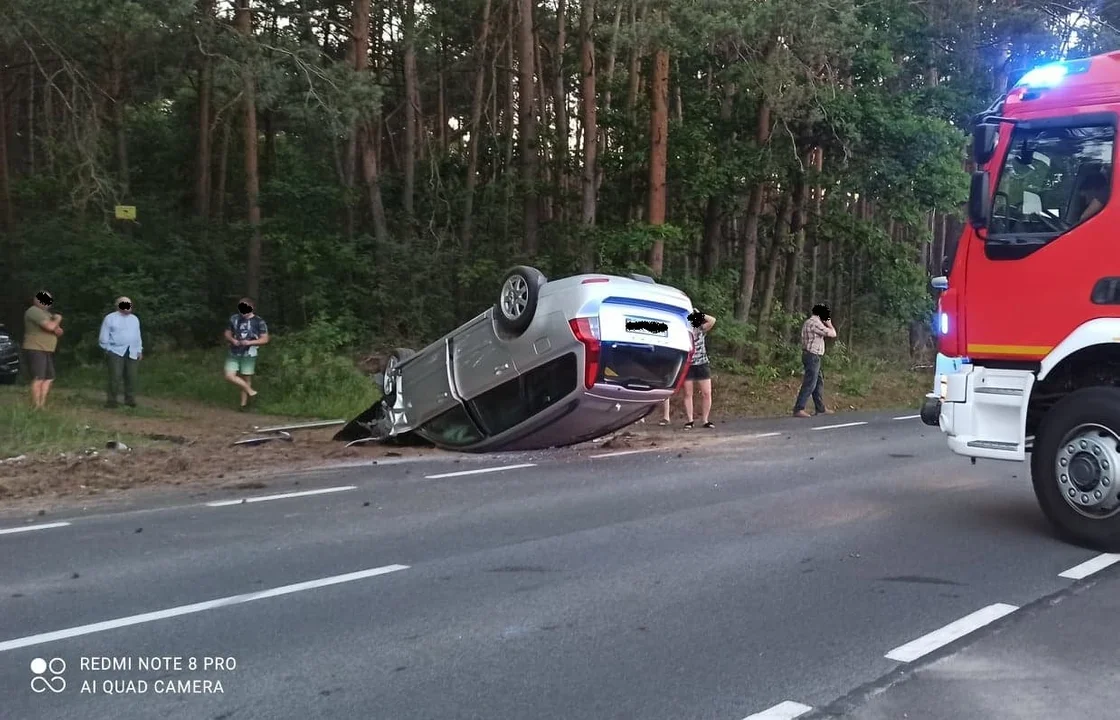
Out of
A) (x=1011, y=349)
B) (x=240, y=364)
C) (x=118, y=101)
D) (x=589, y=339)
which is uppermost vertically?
(x=118, y=101)

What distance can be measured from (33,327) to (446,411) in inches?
267

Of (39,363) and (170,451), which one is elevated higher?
(39,363)

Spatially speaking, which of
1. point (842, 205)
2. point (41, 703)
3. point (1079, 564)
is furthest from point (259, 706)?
point (842, 205)

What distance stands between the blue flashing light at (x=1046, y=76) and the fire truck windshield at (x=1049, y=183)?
343 millimetres

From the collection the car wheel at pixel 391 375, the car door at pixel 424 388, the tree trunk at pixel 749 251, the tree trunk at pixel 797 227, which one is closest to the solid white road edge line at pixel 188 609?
the car door at pixel 424 388

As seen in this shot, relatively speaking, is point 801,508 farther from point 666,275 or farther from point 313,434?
point 666,275

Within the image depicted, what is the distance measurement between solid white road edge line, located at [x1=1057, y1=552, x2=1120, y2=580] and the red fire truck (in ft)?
0.31

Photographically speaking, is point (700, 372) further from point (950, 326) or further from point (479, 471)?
point (950, 326)

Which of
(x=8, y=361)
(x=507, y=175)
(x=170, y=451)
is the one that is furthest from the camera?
(x=507, y=175)

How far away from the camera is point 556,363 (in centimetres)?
1066

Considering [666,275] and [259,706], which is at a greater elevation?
[666,275]

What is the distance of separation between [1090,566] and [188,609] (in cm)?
547

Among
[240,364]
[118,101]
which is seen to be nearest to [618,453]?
[240,364]

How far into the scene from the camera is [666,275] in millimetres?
23125
